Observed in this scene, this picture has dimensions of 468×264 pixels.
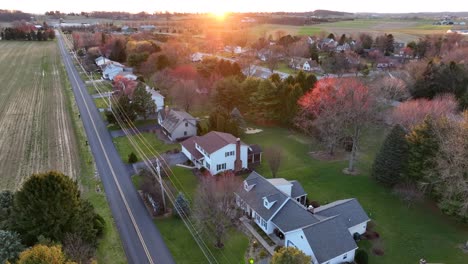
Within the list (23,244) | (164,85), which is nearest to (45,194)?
(23,244)

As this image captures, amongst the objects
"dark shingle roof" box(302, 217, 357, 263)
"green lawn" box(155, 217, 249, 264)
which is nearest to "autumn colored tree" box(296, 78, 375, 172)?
"dark shingle roof" box(302, 217, 357, 263)

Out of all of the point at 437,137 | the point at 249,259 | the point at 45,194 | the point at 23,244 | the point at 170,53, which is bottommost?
the point at 249,259

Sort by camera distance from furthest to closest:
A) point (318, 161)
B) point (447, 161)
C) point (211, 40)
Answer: point (211, 40), point (318, 161), point (447, 161)

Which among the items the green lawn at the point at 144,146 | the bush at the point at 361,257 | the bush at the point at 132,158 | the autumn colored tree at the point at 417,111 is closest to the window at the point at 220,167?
the green lawn at the point at 144,146

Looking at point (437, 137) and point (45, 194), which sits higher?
point (437, 137)

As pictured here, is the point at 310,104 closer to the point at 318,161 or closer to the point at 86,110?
the point at 318,161

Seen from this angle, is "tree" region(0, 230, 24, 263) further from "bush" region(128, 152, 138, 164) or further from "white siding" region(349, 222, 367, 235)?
"white siding" region(349, 222, 367, 235)

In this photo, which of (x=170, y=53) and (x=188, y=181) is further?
(x=170, y=53)
